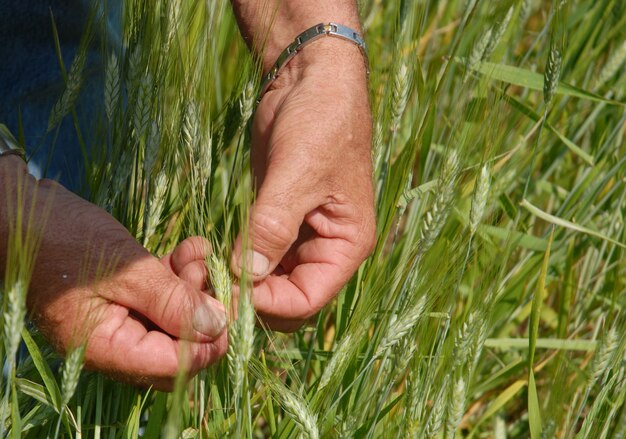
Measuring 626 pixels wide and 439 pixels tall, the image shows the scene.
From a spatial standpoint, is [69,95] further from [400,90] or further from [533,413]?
[533,413]

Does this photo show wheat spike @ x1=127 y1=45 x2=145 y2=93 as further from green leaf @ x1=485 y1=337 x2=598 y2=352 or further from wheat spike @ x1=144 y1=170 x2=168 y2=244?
green leaf @ x1=485 y1=337 x2=598 y2=352

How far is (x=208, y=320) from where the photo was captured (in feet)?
2.81

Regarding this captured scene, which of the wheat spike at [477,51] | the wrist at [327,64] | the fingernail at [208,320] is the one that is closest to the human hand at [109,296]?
the fingernail at [208,320]

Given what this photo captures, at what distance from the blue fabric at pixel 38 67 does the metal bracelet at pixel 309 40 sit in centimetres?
24

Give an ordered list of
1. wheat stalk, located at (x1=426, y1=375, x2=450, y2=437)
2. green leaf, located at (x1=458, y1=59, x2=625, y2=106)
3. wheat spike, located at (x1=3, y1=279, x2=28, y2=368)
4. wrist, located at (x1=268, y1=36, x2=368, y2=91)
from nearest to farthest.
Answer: wheat spike, located at (x1=3, y1=279, x2=28, y2=368) < wheat stalk, located at (x1=426, y1=375, x2=450, y2=437) < wrist, located at (x1=268, y1=36, x2=368, y2=91) < green leaf, located at (x1=458, y1=59, x2=625, y2=106)

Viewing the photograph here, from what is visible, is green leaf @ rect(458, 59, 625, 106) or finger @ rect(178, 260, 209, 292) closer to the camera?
finger @ rect(178, 260, 209, 292)

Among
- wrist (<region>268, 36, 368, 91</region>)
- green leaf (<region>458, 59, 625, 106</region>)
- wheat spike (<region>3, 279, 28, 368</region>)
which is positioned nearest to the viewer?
wheat spike (<region>3, 279, 28, 368</region>)

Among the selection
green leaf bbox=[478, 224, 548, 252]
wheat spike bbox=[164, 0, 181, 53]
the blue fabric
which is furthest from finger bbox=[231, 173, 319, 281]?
green leaf bbox=[478, 224, 548, 252]

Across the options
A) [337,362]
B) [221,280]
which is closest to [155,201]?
[221,280]

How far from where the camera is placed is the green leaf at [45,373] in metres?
0.87

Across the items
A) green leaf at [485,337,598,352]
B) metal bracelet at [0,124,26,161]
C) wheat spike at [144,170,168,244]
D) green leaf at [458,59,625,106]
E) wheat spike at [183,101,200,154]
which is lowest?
green leaf at [485,337,598,352]

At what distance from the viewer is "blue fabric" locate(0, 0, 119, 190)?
1135 millimetres

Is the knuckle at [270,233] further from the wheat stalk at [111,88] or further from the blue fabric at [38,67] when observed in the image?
the blue fabric at [38,67]

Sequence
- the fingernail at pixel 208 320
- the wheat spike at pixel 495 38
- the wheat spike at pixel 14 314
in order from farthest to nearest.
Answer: the wheat spike at pixel 495 38, the fingernail at pixel 208 320, the wheat spike at pixel 14 314
